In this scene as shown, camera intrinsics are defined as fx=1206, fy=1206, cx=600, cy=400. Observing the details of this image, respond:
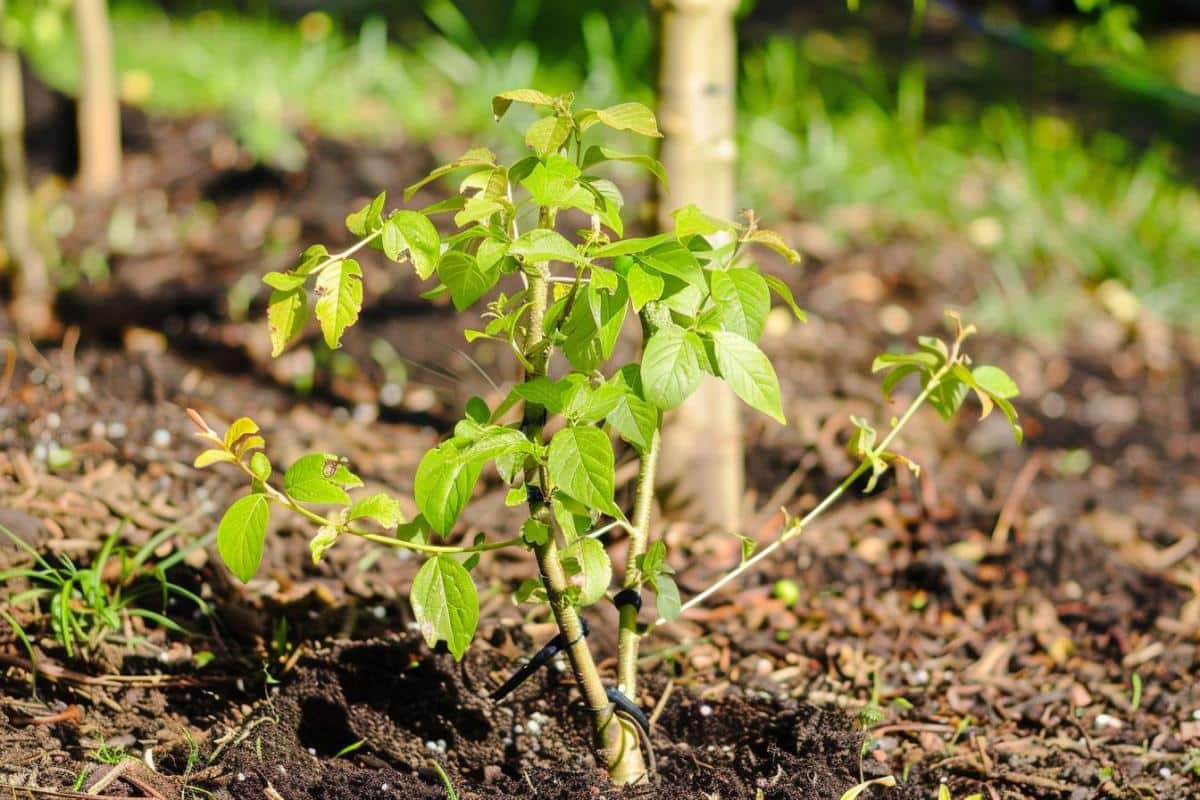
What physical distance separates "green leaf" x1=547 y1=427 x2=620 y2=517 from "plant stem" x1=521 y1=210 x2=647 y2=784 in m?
0.15

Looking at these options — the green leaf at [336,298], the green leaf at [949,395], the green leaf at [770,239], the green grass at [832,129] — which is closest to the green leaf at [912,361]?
the green leaf at [949,395]

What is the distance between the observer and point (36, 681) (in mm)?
1785

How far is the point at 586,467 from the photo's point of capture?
4.28 ft

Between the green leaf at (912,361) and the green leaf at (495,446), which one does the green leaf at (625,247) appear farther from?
the green leaf at (912,361)

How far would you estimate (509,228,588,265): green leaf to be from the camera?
128 cm

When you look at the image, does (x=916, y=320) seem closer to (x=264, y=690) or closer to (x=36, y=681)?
(x=264, y=690)

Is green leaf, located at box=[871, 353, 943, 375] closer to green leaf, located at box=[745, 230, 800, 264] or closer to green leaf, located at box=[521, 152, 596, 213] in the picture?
green leaf, located at box=[745, 230, 800, 264]

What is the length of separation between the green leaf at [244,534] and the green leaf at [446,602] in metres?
0.18

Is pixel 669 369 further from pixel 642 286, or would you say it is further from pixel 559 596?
pixel 559 596

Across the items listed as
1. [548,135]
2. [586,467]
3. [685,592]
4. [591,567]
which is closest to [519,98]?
[548,135]

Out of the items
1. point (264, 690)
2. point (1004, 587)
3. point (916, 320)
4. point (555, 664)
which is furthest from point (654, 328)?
point (916, 320)

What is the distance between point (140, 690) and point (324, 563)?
0.44 m

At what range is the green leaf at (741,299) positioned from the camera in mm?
1391

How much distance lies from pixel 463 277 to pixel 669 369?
0.27 meters
